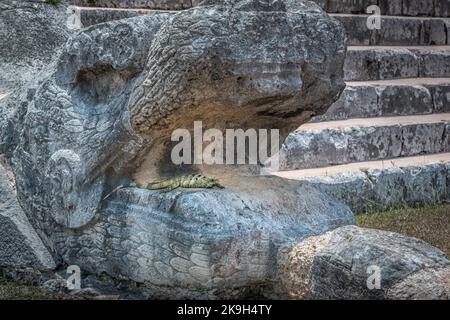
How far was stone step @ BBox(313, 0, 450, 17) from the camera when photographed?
7.68 meters

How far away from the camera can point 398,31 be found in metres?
8.10

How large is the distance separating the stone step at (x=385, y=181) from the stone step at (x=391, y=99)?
0.45 meters

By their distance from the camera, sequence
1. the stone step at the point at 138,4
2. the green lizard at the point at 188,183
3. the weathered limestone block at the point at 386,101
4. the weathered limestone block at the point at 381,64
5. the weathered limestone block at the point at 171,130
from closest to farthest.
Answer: the weathered limestone block at the point at 171,130, the green lizard at the point at 188,183, the stone step at the point at 138,4, the weathered limestone block at the point at 386,101, the weathered limestone block at the point at 381,64

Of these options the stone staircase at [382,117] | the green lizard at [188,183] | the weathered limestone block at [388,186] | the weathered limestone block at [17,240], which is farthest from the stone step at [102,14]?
the green lizard at [188,183]

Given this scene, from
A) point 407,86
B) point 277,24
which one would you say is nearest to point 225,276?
point 277,24

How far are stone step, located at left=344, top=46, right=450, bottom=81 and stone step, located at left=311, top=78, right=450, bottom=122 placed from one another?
81mm

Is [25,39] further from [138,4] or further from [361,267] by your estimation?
[361,267]

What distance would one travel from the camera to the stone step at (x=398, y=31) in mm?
7641

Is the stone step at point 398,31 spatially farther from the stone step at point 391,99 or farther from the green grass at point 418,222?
the green grass at point 418,222

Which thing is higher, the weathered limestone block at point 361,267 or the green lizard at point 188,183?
the green lizard at point 188,183

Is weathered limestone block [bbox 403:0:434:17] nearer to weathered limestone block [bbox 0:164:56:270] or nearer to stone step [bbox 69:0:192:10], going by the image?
stone step [bbox 69:0:192:10]

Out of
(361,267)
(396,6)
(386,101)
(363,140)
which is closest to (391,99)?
(386,101)

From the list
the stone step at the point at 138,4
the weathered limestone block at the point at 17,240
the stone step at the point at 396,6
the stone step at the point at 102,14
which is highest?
the stone step at the point at 396,6

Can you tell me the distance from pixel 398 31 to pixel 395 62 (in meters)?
0.55
